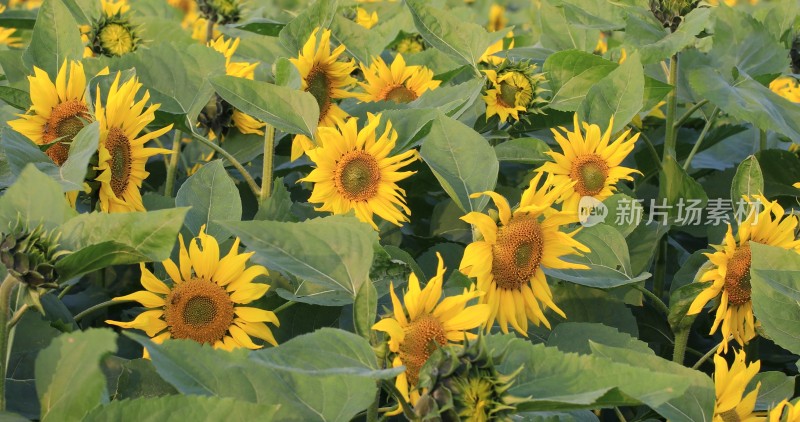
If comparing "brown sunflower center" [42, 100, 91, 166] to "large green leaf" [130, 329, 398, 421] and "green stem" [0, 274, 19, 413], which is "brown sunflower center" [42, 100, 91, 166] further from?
"large green leaf" [130, 329, 398, 421]

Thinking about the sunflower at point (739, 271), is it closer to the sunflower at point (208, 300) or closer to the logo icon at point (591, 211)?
the logo icon at point (591, 211)

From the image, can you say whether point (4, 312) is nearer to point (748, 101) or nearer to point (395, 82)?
point (395, 82)

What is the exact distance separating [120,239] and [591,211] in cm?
79

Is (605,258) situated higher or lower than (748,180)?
lower

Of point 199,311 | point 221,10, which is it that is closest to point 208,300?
point 199,311

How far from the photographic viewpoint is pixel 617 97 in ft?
5.56

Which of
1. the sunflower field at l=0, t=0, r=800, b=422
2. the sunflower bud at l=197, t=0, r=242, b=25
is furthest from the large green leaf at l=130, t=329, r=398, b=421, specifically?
the sunflower bud at l=197, t=0, r=242, b=25

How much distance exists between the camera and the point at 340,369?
3.24 ft

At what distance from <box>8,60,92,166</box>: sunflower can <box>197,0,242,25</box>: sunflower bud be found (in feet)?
3.18

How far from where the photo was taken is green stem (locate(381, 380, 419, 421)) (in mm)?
1033

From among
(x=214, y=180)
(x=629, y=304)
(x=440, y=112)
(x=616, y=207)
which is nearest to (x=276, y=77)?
(x=214, y=180)

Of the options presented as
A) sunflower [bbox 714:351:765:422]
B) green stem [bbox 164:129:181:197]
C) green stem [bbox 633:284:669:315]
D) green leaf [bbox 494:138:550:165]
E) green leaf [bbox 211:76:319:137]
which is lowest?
green stem [bbox 164:129:181:197]

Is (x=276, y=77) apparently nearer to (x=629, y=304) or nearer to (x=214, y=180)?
(x=214, y=180)

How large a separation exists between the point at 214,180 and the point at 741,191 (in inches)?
33.0
